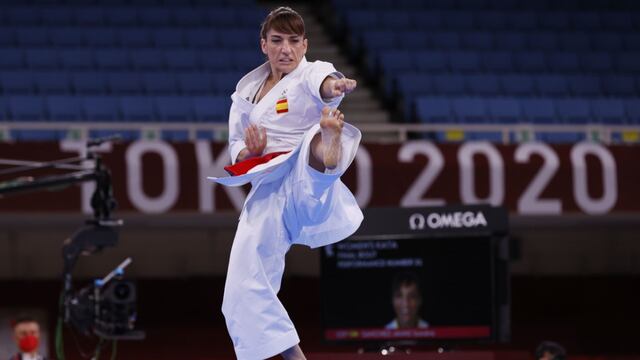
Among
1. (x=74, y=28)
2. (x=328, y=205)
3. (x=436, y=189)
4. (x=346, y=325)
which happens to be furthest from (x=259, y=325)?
(x=74, y=28)

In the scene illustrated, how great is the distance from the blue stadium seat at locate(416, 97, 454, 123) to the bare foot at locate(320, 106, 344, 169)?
354 inches

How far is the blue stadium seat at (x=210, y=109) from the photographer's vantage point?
41.3 feet

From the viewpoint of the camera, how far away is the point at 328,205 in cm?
411

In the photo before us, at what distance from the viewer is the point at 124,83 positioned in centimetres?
1301

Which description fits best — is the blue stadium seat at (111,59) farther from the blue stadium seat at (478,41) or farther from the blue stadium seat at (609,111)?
the blue stadium seat at (609,111)

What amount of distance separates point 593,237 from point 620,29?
144 inches

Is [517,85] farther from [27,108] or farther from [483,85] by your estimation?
[27,108]

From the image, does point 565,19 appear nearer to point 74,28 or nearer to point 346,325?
point 74,28

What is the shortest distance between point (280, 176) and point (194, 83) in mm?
9247

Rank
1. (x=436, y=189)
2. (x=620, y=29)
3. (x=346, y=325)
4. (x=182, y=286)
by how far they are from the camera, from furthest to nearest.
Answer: (x=620, y=29) < (x=182, y=286) < (x=436, y=189) < (x=346, y=325)

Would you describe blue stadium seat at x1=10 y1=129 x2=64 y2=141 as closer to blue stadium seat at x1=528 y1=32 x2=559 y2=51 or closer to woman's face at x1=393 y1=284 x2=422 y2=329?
woman's face at x1=393 y1=284 x2=422 y2=329

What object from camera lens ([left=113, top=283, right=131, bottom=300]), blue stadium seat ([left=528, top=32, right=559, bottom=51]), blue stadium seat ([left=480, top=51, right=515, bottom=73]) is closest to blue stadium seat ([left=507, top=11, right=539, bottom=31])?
blue stadium seat ([left=528, top=32, right=559, bottom=51])

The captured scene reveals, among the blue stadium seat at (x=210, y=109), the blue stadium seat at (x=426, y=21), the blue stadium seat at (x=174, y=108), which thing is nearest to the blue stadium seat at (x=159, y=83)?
the blue stadium seat at (x=174, y=108)

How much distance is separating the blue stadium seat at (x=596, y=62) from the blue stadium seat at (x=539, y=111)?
156cm
